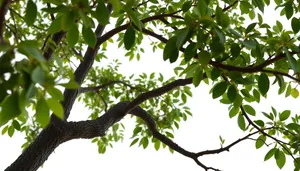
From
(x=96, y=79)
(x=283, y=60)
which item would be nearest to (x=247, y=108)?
(x=283, y=60)

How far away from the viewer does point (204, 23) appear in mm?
1143

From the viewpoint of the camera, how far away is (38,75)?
72 centimetres

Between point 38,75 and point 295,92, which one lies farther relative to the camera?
point 295,92

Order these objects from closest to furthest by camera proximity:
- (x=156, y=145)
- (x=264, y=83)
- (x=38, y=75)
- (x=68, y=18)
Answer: (x=38, y=75) → (x=68, y=18) → (x=264, y=83) → (x=156, y=145)

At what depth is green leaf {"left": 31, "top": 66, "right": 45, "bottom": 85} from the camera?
71cm

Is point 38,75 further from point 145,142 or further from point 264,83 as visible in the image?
point 145,142

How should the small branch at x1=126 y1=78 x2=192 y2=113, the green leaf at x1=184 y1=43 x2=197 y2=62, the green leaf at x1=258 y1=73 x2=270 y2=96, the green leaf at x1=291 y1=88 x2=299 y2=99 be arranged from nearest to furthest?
the green leaf at x1=184 y1=43 x2=197 y2=62 → the green leaf at x1=258 y1=73 x2=270 y2=96 → the green leaf at x1=291 y1=88 x2=299 y2=99 → the small branch at x1=126 y1=78 x2=192 y2=113

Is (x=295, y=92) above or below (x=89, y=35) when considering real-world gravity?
above

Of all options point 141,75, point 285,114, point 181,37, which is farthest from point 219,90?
point 141,75

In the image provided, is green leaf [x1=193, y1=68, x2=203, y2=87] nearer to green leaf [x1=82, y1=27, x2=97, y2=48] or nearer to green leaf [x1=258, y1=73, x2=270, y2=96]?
green leaf [x1=258, y1=73, x2=270, y2=96]

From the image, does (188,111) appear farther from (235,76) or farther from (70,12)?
(70,12)

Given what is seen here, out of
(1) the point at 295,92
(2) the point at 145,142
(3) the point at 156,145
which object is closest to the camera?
(1) the point at 295,92

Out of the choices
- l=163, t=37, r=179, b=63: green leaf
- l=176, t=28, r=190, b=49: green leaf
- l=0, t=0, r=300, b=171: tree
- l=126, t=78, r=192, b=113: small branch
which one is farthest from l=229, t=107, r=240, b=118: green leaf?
l=176, t=28, r=190, b=49: green leaf

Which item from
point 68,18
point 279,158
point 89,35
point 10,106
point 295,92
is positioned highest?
point 295,92
